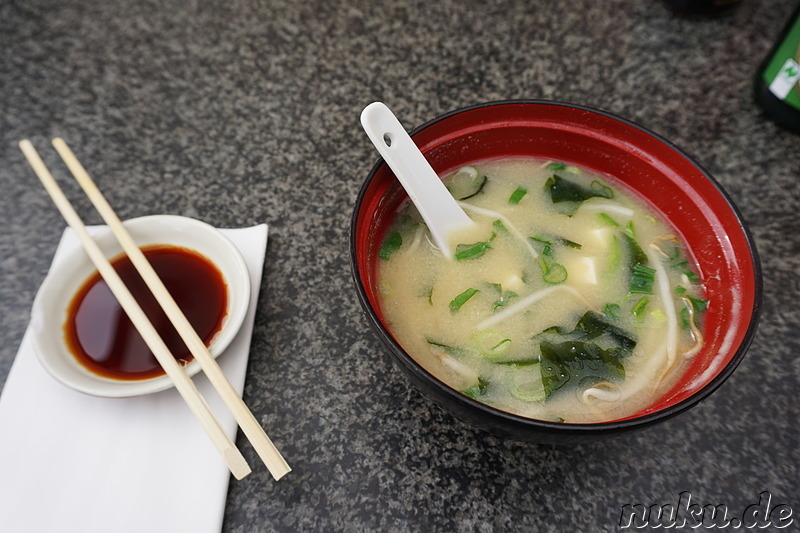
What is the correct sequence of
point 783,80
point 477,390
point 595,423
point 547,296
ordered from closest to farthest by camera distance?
point 595,423, point 477,390, point 547,296, point 783,80

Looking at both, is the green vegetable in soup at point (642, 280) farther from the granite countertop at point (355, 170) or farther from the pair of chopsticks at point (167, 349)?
the pair of chopsticks at point (167, 349)

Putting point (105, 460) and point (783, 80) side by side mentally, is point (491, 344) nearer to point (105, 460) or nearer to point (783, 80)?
point (105, 460)

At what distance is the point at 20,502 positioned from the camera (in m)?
0.89

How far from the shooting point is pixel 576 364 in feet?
2.92

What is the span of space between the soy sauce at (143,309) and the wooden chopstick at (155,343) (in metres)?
0.05

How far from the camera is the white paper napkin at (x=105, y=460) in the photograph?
0.88m

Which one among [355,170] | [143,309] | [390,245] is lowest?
[143,309]

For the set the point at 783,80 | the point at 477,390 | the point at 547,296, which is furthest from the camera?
the point at 783,80

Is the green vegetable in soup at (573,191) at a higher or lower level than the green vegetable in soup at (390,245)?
higher

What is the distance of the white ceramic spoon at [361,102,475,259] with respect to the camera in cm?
90

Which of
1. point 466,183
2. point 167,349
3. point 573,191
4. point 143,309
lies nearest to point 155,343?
point 167,349

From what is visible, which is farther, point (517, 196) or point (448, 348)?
point (517, 196)

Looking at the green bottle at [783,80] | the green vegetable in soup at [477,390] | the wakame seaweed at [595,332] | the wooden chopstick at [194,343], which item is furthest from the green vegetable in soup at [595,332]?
the green bottle at [783,80]

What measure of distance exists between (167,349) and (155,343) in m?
0.02
